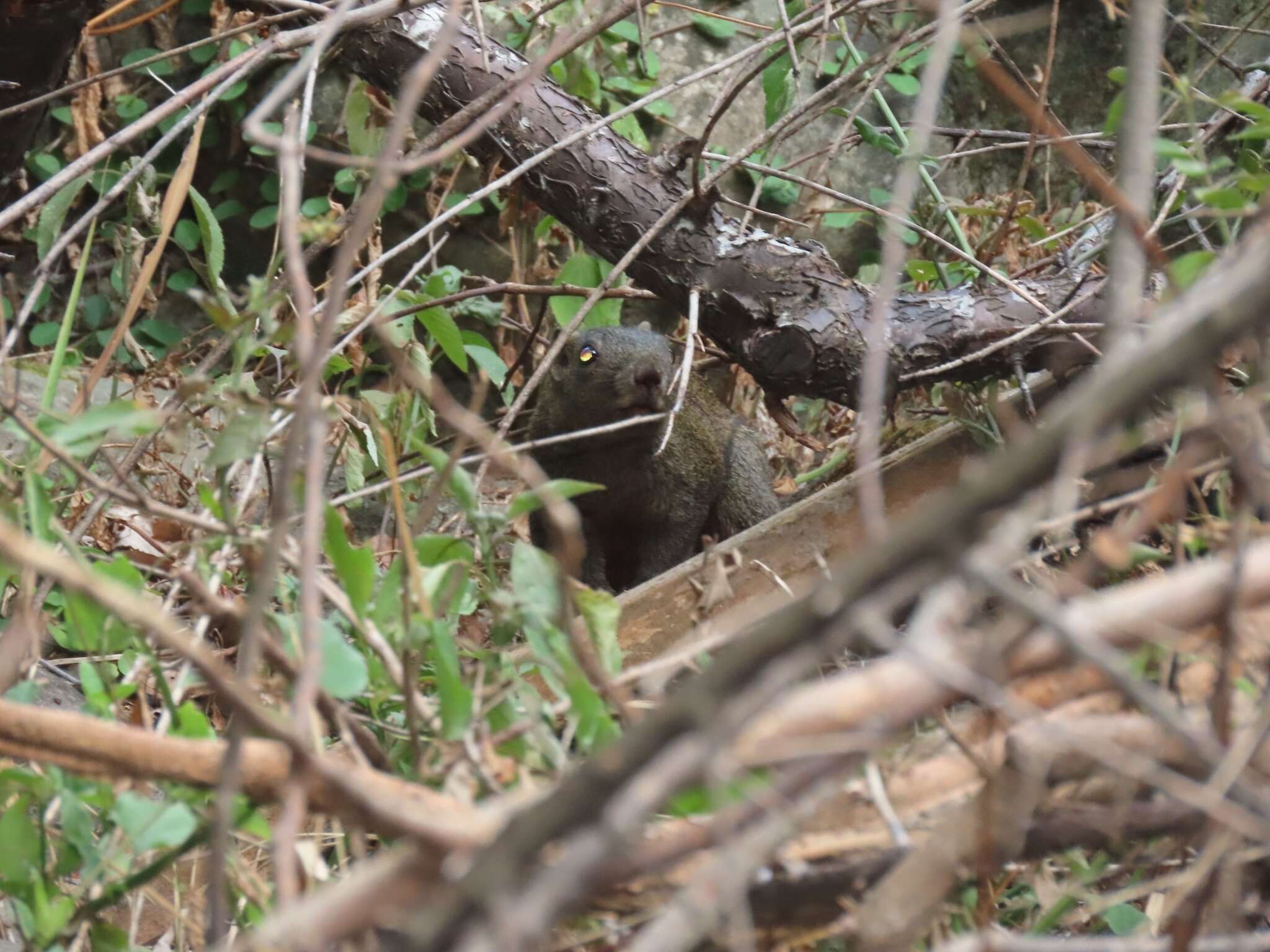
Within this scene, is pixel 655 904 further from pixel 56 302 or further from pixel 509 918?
pixel 56 302

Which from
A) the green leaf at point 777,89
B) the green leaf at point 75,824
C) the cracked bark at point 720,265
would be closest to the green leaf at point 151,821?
the green leaf at point 75,824

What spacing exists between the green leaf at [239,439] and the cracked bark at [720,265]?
187 centimetres

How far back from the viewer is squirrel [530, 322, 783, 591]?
406 centimetres

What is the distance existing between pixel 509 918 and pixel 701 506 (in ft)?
11.6

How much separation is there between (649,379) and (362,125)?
1207mm

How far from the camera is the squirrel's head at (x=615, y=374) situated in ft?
Result: 12.7

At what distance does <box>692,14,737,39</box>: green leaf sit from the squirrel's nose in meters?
2.64

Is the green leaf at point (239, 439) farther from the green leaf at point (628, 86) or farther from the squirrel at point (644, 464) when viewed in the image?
the green leaf at point (628, 86)

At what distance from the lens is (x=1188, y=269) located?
4.37 feet

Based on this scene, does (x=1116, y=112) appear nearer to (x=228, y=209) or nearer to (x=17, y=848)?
(x=17, y=848)

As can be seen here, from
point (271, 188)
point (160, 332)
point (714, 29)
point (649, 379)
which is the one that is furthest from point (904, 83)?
point (160, 332)

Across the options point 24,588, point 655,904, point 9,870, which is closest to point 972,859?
point 655,904

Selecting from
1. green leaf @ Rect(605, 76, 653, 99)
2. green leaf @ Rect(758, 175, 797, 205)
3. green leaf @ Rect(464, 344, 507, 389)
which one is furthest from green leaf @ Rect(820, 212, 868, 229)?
green leaf @ Rect(464, 344, 507, 389)

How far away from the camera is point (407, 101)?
119 centimetres
